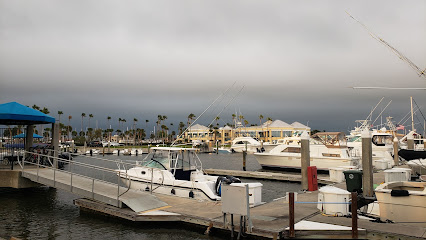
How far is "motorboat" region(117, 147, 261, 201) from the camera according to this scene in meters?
14.7

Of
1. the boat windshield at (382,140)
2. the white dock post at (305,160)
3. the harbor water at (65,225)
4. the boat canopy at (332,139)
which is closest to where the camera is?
the harbor water at (65,225)

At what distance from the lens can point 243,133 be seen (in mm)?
118750

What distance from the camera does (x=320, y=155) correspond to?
32.0 metres

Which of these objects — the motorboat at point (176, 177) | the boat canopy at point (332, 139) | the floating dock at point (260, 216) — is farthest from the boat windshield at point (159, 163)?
the boat canopy at point (332, 139)

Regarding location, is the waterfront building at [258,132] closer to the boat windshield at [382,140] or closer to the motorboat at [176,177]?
the boat windshield at [382,140]

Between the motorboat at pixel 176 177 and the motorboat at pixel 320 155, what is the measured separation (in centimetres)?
1815

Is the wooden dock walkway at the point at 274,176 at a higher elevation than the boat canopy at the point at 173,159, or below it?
below

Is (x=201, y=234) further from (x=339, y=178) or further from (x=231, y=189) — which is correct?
(x=339, y=178)

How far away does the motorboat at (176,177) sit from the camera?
14680 mm

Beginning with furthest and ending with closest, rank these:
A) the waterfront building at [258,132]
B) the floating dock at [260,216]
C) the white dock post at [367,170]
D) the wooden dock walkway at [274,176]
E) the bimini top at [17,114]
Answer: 1. the waterfront building at [258,132]
2. the wooden dock walkway at [274,176]
3. the bimini top at [17,114]
4. the white dock post at [367,170]
5. the floating dock at [260,216]

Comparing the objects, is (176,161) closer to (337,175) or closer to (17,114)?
(17,114)

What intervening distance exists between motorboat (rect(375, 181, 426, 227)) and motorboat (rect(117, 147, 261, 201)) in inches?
237

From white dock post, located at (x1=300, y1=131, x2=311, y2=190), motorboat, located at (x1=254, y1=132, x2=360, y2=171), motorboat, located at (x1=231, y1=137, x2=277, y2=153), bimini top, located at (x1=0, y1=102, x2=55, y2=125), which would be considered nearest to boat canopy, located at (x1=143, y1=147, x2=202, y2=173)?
white dock post, located at (x1=300, y1=131, x2=311, y2=190)

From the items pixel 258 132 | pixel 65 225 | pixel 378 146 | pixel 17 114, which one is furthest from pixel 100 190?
pixel 258 132
